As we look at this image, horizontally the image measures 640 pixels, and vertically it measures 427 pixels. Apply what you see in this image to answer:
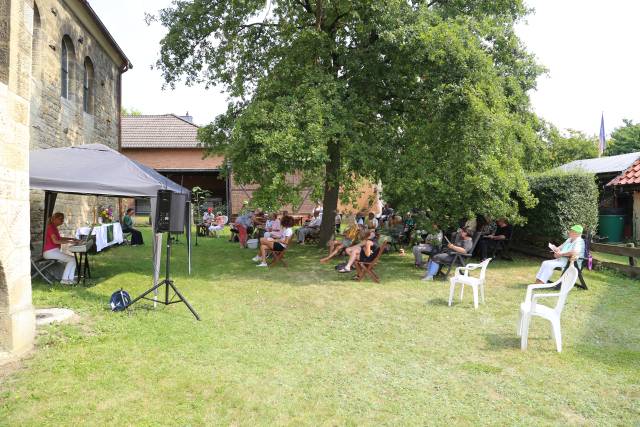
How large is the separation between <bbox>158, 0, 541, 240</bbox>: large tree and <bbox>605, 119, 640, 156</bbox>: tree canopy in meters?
29.5

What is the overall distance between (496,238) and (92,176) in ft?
30.0

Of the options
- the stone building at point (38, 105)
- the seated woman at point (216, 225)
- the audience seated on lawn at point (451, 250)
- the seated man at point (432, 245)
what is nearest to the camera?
the stone building at point (38, 105)

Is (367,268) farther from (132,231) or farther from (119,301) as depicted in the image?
(132,231)

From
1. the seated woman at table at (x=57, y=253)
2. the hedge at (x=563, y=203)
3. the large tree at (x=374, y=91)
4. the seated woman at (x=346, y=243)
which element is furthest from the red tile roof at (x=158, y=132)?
the hedge at (x=563, y=203)

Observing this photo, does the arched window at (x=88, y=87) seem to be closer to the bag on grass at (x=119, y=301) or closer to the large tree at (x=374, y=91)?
the large tree at (x=374, y=91)

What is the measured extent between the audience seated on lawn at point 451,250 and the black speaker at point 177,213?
502 centimetres

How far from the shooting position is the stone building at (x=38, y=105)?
438 cm

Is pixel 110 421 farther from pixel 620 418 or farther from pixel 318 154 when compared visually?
pixel 318 154

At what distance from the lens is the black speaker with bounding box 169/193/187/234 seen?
19.9ft

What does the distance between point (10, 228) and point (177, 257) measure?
7.72 m

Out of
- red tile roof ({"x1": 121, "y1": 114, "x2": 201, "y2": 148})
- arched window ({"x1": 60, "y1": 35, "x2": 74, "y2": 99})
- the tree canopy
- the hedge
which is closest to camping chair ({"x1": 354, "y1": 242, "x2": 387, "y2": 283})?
the hedge

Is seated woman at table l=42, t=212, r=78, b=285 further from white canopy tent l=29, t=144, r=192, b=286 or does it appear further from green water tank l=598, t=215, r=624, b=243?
green water tank l=598, t=215, r=624, b=243

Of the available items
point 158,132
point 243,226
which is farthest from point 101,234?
point 158,132

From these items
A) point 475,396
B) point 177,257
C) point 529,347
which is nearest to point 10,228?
point 475,396
